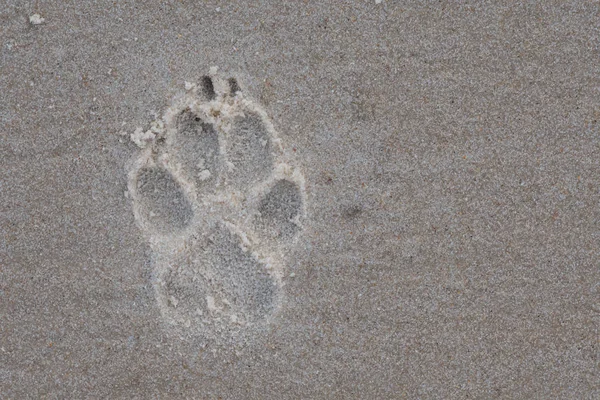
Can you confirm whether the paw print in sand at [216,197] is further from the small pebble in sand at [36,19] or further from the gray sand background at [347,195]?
the small pebble in sand at [36,19]

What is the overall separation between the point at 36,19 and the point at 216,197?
2.72 ft

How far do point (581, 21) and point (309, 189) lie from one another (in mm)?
1043

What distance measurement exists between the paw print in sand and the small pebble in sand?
0.49 m

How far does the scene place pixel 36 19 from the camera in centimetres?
180

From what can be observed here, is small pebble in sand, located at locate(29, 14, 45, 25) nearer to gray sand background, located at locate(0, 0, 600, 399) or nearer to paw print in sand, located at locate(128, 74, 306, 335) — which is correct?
gray sand background, located at locate(0, 0, 600, 399)

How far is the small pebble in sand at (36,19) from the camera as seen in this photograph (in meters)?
1.80

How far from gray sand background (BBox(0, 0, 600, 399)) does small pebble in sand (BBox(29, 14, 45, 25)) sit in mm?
19

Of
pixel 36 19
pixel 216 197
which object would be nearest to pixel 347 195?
pixel 216 197

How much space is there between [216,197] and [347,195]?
1.42 ft

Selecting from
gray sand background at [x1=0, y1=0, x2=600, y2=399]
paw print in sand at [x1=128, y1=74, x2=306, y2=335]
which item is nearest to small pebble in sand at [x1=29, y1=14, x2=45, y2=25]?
gray sand background at [x1=0, y1=0, x2=600, y2=399]

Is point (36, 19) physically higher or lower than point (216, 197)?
higher

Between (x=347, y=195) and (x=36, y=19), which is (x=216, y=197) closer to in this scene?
(x=347, y=195)

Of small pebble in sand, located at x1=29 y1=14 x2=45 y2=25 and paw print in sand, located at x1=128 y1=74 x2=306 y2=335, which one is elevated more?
small pebble in sand, located at x1=29 y1=14 x2=45 y2=25

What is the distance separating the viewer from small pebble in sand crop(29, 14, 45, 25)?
1.80 m
